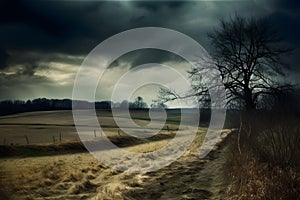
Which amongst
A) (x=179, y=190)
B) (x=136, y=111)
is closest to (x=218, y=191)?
(x=179, y=190)

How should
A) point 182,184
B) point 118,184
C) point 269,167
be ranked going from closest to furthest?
point 269,167 → point 118,184 → point 182,184

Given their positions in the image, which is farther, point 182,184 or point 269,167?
point 182,184

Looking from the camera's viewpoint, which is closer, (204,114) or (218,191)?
(218,191)

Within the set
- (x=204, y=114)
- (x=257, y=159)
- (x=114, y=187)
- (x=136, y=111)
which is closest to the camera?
(x=257, y=159)

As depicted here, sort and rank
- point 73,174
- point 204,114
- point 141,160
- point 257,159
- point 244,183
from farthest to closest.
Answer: point 204,114 < point 141,160 < point 73,174 < point 257,159 < point 244,183

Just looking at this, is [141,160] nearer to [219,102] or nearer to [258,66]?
[219,102]

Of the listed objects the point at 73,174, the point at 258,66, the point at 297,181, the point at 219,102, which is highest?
the point at 258,66

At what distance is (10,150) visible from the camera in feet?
97.5

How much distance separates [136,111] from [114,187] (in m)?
95.3

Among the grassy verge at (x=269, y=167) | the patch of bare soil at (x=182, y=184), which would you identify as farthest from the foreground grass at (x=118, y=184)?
the grassy verge at (x=269, y=167)

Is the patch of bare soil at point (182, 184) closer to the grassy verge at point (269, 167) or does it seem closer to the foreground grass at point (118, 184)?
the foreground grass at point (118, 184)

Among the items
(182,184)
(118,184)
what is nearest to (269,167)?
(182,184)

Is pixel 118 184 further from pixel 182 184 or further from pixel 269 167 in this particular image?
pixel 269 167

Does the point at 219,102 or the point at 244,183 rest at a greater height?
the point at 219,102
